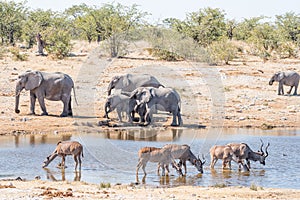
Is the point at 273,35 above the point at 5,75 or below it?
above

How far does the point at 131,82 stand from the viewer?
82.0 ft

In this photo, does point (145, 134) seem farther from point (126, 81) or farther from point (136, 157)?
point (136, 157)

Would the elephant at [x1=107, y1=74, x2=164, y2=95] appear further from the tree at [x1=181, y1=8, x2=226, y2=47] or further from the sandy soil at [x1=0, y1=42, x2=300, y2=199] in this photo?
the tree at [x1=181, y1=8, x2=226, y2=47]

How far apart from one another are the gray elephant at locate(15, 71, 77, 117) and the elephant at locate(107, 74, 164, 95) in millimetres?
2165

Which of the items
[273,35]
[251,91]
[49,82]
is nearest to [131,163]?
[49,82]

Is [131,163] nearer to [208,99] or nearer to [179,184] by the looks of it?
[179,184]

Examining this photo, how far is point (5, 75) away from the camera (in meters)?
28.7

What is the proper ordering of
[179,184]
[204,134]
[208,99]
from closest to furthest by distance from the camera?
[179,184] < [204,134] < [208,99]

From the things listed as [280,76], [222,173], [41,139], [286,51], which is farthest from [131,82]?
[286,51]

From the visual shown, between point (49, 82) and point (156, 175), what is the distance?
9.16 m

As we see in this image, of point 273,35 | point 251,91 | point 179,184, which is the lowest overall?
point 179,184

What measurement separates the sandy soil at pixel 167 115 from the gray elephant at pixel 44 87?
20.3 inches

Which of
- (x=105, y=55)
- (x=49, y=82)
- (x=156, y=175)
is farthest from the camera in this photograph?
(x=105, y=55)

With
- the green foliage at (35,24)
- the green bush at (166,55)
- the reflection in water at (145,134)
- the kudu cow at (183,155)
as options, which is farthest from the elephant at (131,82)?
the green foliage at (35,24)
